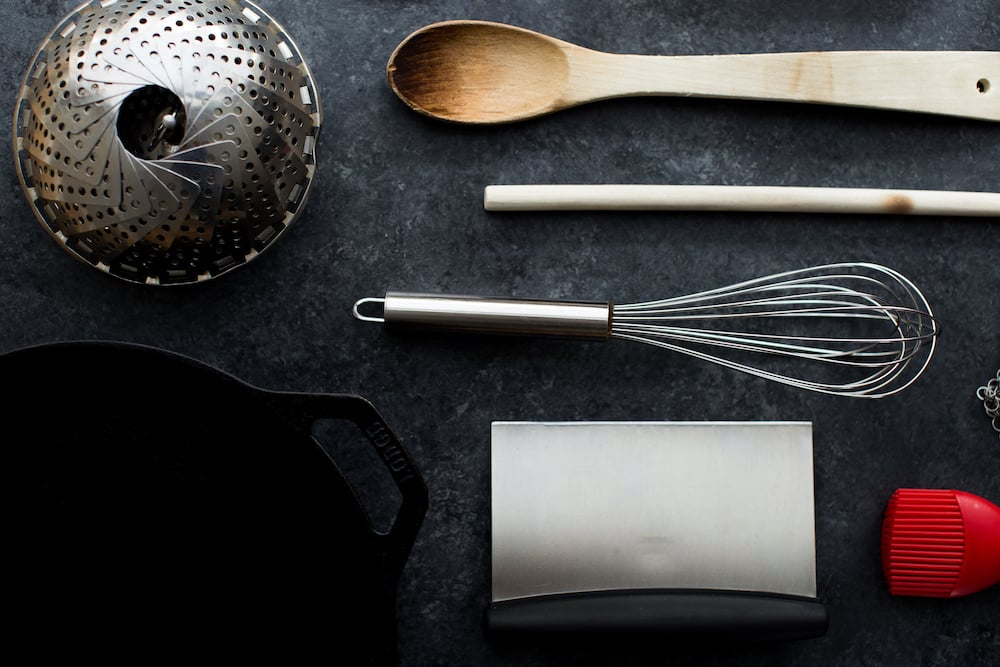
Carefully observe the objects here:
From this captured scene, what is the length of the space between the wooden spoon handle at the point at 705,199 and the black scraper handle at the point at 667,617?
0.28 metres

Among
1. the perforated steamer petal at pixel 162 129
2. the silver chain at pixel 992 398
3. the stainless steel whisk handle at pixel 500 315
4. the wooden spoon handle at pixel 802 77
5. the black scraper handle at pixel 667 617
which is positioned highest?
the wooden spoon handle at pixel 802 77

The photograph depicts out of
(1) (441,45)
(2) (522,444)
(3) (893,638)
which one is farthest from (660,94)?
(3) (893,638)

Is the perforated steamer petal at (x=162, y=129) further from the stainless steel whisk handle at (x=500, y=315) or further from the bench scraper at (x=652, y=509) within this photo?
the bench scraper at (x=652, y=509)

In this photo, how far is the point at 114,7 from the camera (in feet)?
1.61

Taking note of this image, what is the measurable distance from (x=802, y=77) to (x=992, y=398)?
0.28 meters

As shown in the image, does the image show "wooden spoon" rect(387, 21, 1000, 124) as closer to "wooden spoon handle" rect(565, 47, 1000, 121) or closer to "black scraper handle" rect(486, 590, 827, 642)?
"wooden spoon handle" rect(565, 47, 1000, 121)

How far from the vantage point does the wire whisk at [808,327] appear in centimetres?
58

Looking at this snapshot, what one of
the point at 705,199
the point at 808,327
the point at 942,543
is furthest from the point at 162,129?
the point at 942,543

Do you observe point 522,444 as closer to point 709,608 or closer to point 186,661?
point 709,608

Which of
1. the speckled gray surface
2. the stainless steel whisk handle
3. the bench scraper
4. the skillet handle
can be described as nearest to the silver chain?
the speckled gray surface

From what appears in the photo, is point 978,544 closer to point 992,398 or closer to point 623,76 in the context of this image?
point 992,398

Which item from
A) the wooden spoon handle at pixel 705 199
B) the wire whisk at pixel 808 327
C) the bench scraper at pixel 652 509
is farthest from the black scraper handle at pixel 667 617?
the wooden spoon handle at pixel 705 199

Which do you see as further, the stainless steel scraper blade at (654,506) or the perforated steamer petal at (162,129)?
the stainless steel scraper blade at (654,506)

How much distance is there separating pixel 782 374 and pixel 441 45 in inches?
13.9
